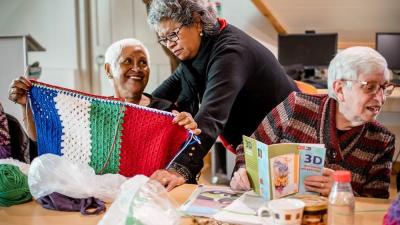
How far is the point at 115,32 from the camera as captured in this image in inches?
184

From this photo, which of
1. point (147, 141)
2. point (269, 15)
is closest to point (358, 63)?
point (147, 141)

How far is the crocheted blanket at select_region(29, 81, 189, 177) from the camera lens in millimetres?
1605

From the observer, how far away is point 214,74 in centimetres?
168

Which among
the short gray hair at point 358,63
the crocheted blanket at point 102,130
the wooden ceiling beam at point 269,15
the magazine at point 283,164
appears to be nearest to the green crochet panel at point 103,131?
the crocheted blanket at point 102,130

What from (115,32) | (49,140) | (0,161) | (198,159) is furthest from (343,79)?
(115,32)

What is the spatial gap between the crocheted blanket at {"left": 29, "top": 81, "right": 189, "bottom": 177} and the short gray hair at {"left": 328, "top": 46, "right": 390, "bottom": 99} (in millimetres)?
537

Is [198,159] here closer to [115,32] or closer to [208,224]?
[208,224]

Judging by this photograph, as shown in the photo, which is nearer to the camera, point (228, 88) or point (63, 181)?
point (63, 181)

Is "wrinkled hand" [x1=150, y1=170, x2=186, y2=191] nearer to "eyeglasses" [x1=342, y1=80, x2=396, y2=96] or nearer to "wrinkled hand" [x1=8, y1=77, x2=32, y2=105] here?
"wrinkled hand" [x1=8, y1=77, x2=32, y2=105]

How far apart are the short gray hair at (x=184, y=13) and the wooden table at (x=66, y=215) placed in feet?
2.04

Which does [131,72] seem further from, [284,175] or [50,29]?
[50,29]

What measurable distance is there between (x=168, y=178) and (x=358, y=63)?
0.68 m

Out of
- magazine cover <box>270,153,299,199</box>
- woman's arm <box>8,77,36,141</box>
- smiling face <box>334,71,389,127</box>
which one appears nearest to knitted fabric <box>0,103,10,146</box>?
woman's arm <box>8,77,36,141</box>

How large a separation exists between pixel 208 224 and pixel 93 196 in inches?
15.0
